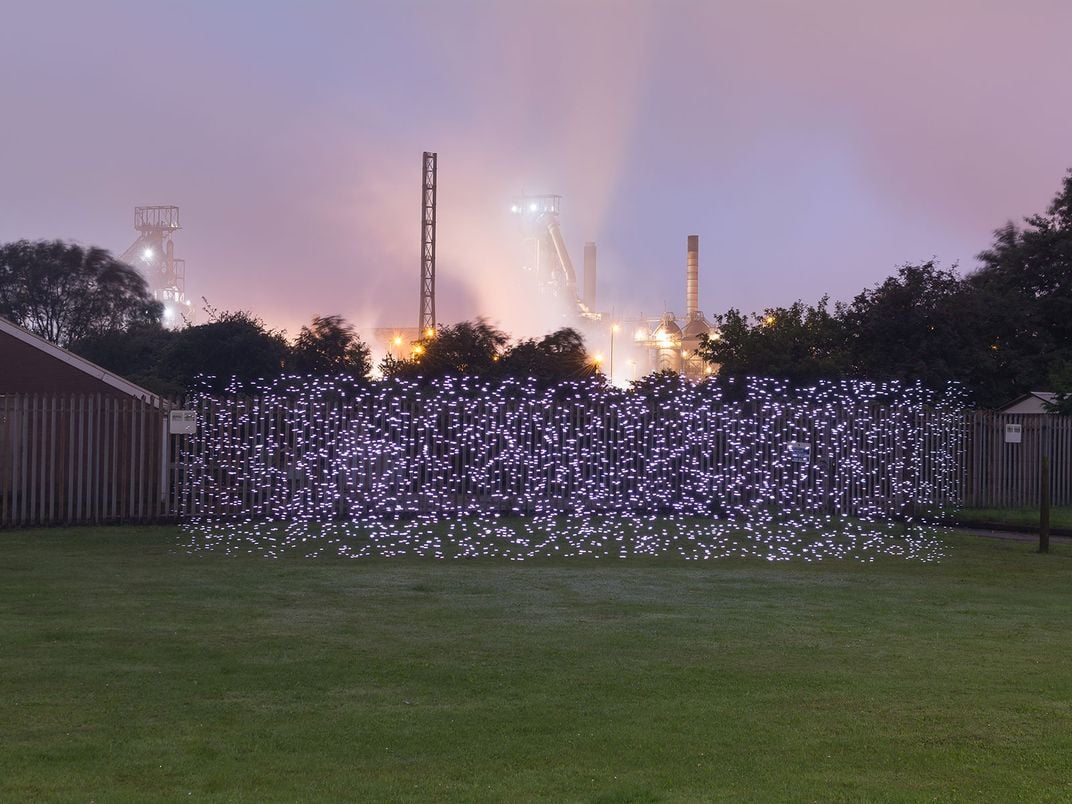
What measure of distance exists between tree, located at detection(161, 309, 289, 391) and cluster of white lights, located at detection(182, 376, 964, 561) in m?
11.8

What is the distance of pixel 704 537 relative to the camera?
1928 centimetres

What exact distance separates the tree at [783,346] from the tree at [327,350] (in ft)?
38.2

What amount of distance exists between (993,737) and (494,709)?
8.77 ft

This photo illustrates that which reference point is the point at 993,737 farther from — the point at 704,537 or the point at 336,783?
the point at 704,537

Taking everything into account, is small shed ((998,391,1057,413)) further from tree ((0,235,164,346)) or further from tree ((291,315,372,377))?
tree ((0,235,164,346))

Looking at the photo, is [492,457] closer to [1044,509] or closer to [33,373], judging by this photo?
[1044,509]

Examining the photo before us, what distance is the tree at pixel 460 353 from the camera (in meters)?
33.8

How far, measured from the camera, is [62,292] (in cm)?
6000

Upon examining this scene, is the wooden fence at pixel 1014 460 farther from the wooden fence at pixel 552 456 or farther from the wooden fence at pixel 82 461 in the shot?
the wooden fence at pixel 82 461

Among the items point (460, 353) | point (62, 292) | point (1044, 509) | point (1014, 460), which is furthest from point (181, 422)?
point (62, 292)

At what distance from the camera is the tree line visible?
34.3 metres

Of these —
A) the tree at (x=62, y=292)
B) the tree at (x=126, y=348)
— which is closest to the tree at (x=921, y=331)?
the tree at (x=126, y=348)

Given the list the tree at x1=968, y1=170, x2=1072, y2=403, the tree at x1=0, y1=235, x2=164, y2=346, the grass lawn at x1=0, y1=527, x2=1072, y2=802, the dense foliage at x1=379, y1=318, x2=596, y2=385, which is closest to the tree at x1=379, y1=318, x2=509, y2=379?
the dense foliage at x1=379, y1=318, x2=596, y2=385

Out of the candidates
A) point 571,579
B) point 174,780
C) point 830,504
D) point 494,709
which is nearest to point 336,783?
point 174,780
